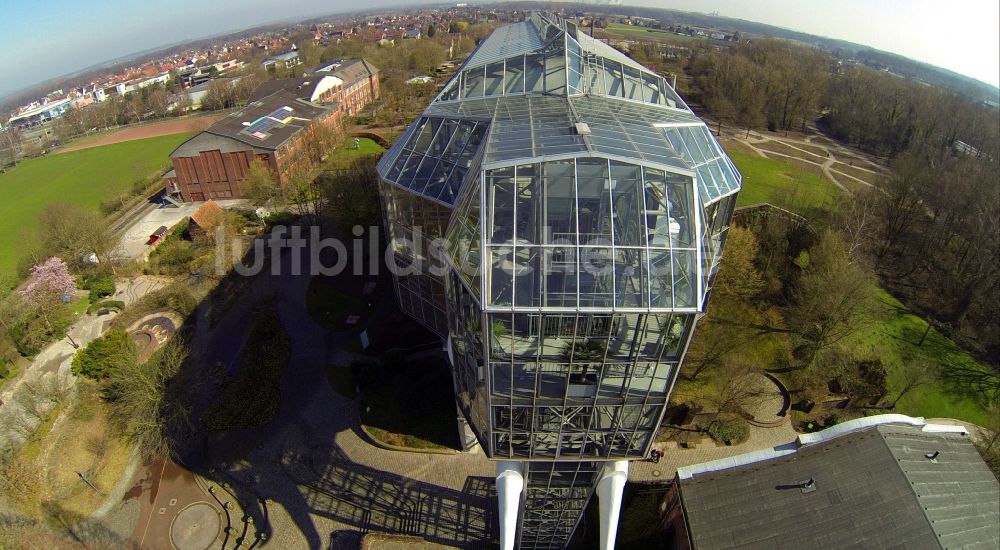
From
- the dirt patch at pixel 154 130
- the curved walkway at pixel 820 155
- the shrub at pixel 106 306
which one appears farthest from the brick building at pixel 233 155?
the curved walkway at pixel 820 155

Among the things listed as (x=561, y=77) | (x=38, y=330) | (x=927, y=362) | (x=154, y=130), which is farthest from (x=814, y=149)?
(x=154, y=130)

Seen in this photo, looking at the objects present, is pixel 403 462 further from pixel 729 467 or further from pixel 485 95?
pixel 485 95

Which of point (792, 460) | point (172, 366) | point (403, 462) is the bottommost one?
point (403, 462)

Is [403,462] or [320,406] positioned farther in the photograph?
[320,406]

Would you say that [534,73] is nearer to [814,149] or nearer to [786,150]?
[786,150]

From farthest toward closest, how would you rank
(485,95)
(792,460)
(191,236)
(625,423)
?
(191,236)
(485,95)
(792,460)
(625,423)

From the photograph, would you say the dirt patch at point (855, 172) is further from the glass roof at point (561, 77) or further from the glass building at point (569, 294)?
the glass building at point (569, 294)

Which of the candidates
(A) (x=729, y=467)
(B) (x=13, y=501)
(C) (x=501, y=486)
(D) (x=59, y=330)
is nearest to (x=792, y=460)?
(A) (x=729, y=467)

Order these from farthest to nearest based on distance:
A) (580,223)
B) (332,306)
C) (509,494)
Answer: (332,306) → (509,494) → (580,223)
